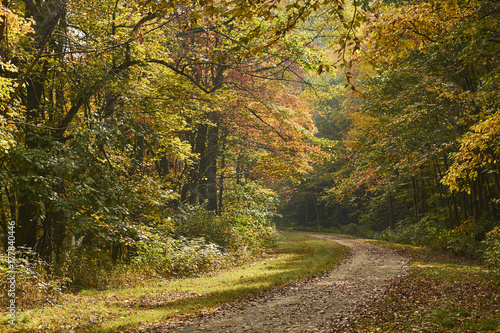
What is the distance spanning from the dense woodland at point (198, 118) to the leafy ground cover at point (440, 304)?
49.9 inches

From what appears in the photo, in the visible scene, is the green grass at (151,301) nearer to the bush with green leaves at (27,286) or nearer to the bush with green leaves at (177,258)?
the bush with green leaves at (27,286)

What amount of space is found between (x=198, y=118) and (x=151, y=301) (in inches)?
341

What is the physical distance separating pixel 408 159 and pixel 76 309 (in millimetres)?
13061

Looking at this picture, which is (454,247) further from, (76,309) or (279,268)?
(76,309)

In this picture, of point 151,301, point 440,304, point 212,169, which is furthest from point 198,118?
point 440,304

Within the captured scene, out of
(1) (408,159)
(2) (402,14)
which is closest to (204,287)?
(2) (402,14)

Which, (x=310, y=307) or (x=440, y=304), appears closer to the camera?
(x=440, y=304)

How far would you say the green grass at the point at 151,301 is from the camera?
6.47m

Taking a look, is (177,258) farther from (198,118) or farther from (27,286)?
(198,118)

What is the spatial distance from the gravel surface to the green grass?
601 millimetres

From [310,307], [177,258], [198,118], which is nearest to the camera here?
[310,307]

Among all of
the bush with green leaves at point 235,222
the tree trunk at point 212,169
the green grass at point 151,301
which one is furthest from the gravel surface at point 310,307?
the tree trunk at point 212,169

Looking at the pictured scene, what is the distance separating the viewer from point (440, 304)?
6828 mm

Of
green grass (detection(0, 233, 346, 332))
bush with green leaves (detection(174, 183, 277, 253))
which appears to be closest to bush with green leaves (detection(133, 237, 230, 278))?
green grass (detection(0, 233, 346, 332))
